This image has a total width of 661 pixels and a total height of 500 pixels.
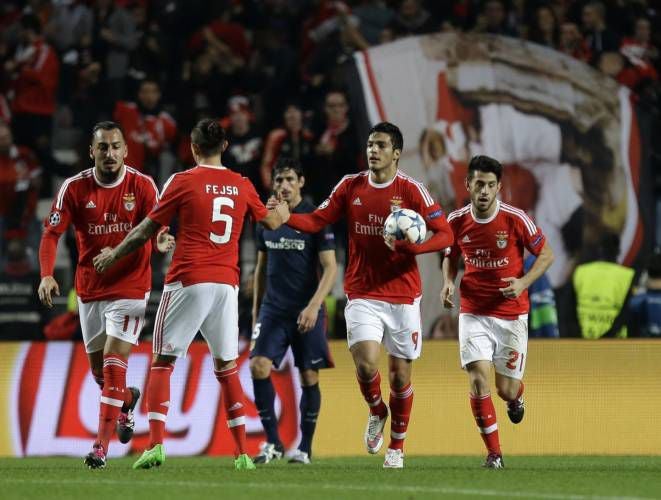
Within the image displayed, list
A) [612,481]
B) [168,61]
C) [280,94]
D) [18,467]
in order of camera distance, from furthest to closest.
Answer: [168,61] < [280,94] < [18,467] < [612,481]

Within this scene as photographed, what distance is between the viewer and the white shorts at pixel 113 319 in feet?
33.4

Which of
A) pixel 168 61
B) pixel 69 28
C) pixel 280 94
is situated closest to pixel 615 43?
pixel 280 94

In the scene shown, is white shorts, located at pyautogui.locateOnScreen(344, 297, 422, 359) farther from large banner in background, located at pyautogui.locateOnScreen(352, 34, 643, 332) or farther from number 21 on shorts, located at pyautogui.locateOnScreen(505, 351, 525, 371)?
large banner in background, located at pyautogui.locateOnScreen(352, 34, 643, 332)

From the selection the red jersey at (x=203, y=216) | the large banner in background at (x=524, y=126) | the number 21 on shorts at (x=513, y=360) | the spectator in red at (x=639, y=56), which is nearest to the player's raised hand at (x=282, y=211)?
the red jersey at (x=203, y=216)

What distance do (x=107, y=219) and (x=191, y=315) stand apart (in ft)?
3.94

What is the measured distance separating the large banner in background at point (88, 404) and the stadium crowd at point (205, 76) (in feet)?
8.40

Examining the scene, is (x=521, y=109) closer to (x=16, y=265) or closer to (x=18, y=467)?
(x=16, y=265)

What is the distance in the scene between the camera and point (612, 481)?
911 centimetres

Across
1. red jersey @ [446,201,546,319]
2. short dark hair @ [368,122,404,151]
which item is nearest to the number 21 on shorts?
red jersey @ [446,201,546,319]

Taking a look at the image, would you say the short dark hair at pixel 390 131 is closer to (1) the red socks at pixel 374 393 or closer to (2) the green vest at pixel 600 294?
(1) the red socks at pixel 374 393

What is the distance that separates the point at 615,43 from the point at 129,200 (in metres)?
9.39

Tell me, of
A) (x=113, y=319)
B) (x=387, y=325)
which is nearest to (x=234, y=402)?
(x=113, y=319)

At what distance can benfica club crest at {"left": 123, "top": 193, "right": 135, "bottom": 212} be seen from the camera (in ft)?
33.5

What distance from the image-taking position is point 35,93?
1858cm
